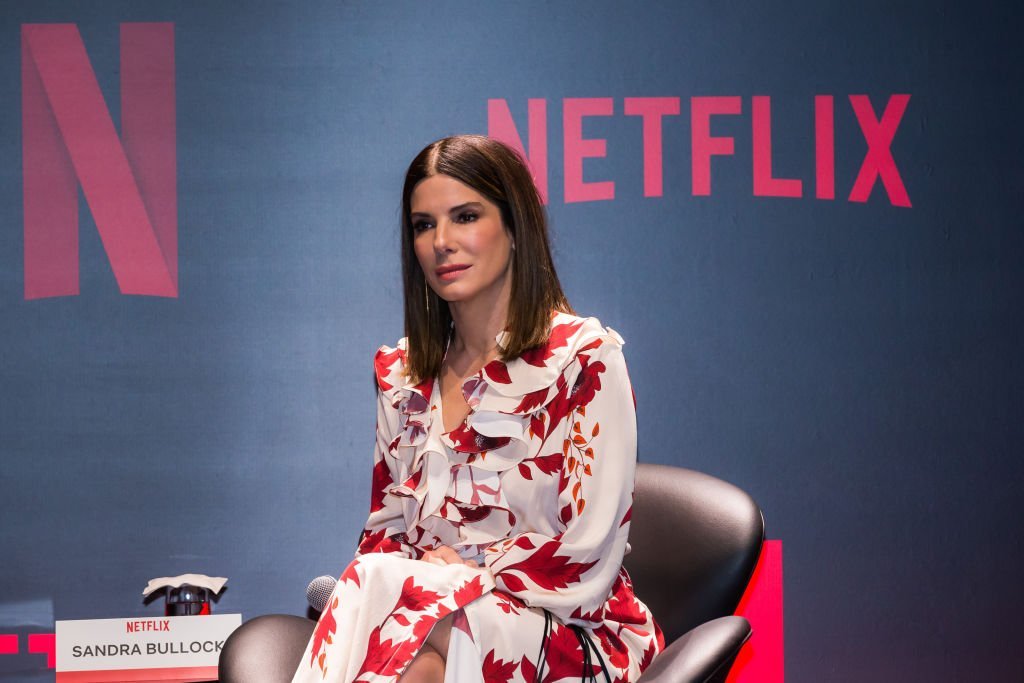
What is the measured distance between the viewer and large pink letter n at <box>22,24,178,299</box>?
278 cm

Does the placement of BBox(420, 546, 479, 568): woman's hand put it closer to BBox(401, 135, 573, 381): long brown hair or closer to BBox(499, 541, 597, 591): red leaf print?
BBox(499, 541, 597, 591): red leaf print

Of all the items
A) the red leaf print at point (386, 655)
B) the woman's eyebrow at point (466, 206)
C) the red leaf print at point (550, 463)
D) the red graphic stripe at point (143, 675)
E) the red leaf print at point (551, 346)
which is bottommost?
the red graphic stripe at point (143, 675)

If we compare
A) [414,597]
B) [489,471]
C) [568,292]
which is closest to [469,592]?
[414,597]

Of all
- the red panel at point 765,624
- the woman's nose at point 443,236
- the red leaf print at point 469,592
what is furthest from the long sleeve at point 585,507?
the red panel at point 765,624

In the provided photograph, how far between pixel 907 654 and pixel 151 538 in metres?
2.22

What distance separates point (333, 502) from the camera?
284 cm

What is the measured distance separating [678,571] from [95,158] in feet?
6.45

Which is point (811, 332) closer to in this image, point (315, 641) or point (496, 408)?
point (496, 408)

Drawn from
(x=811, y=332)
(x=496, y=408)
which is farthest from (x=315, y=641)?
(x=811, y=332)

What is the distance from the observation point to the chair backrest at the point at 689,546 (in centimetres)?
207

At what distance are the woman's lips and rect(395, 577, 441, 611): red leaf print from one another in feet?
2.15

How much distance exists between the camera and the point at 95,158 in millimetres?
2787

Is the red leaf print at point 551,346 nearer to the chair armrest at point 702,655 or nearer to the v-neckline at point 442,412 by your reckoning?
the v-neckline at point 442,412

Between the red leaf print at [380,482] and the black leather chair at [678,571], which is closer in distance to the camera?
the black leather chair at [678,571]
